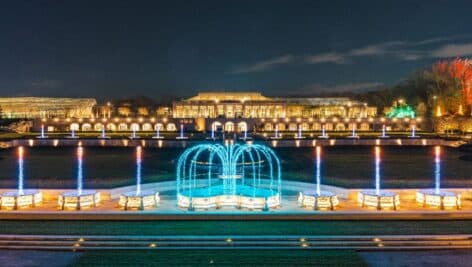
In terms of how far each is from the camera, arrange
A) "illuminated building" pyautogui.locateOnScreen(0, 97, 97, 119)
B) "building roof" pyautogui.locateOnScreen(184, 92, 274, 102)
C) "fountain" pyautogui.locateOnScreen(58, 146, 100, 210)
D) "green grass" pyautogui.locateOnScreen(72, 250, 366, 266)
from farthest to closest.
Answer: "building roof" pyautogui.locateOnScreen(184, 92, 274, 102) → "illuminated building" pyautogui.locateOnScreen(0, 97, 97, 119) → "fountain" pyautogui.locateOnScreen(58, 146, 100, 210) → "green grass" pyautogui.locateOnScreen(72, 250, 366, 266)

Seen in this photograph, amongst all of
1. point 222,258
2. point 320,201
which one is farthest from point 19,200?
point 320,201

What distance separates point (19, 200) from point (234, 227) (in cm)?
672

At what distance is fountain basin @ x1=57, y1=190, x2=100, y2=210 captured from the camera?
15.6 metres

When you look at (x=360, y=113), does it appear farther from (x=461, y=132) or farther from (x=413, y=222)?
(x=413, y=222)

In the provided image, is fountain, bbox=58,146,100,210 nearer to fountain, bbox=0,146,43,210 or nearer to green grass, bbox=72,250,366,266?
fountain, bbox=0,146,43,210

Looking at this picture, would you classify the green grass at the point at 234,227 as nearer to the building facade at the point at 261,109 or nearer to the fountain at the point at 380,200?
the fountain at the point at 380,200

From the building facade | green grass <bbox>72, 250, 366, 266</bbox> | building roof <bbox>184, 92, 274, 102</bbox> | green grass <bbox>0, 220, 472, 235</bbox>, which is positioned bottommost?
green grass <bbox>72, 250, 366, 266</bbox>

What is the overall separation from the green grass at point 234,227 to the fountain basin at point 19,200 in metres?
1.37

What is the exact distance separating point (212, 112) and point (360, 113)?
29.1m

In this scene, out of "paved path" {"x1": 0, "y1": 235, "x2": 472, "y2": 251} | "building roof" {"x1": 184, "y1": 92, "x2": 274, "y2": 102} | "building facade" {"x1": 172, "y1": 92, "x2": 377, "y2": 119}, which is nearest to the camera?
"paved path" {"x1": 0, "y1": 235, "x2": 472, "y2": 251}

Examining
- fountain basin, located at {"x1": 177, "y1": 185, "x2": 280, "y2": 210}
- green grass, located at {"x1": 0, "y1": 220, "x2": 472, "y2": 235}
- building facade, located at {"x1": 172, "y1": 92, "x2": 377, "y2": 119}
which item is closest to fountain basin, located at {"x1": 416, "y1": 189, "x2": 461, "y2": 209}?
green grass, located at {"x1": 0, "y1": 220, "x2": 472, "y2": 235}

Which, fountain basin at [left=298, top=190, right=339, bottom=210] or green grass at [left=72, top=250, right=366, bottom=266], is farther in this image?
fountain basin at [left=298, top=190, right=339, bottom=210]

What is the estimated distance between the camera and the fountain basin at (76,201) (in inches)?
615

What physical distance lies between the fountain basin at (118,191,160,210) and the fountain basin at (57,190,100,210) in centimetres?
85
